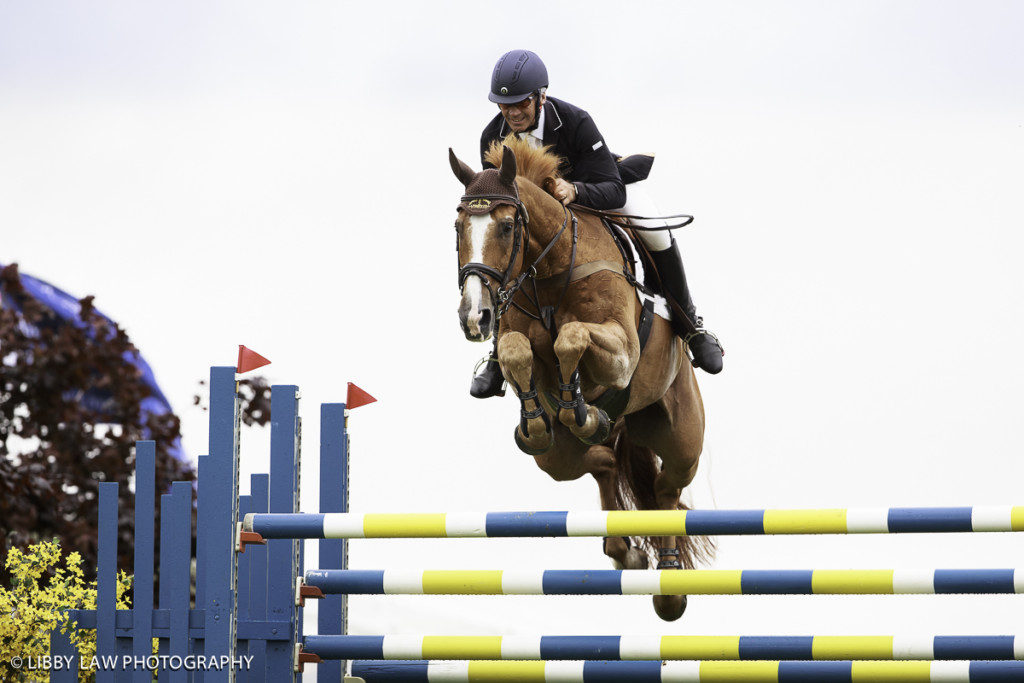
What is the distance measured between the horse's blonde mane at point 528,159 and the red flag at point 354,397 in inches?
34.8

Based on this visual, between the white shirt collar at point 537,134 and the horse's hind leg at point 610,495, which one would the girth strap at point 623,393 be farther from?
the white shirt collar at point 537,134

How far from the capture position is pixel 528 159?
4.48 meters

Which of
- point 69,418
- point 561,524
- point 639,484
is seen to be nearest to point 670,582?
point 561,524

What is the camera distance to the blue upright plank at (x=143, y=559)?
12.7ft

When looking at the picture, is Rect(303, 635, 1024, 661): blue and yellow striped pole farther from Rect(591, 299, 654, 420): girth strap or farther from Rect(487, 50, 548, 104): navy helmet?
Rect(487, 50, 548, 104): navy helmet

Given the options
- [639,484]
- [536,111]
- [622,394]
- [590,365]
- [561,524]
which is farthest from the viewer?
[639,484]

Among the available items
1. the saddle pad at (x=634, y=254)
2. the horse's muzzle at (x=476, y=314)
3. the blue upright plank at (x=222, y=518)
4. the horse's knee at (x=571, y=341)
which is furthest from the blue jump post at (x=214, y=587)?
the saddle pad at (x=634, y=254)

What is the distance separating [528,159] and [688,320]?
1007 mm

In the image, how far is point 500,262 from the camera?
4012 millimetres

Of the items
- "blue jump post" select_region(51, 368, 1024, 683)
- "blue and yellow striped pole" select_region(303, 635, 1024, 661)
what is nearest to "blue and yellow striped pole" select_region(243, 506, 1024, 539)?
"blue jump post" select_region(51, 368, 1024, 683)

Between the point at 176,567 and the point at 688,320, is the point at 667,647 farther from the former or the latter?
the point at 688,320

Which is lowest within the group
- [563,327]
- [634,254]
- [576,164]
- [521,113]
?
[563,327]

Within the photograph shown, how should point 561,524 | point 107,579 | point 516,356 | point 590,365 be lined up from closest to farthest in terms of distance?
1. point 561,524
2. point 107,579
3. point 516,356
4. point 590,365

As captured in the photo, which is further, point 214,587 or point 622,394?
point 622,394
